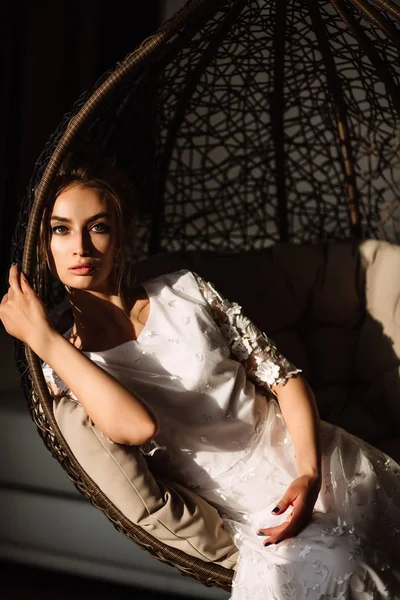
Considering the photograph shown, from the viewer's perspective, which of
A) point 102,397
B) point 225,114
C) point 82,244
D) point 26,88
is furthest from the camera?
point 26,88

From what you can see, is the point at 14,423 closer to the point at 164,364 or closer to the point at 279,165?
the point at 164,364

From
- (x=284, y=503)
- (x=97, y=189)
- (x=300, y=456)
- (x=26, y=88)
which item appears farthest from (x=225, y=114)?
(x=284, y=503)

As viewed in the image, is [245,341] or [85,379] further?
[245,341]

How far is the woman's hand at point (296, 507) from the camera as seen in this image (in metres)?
1.18

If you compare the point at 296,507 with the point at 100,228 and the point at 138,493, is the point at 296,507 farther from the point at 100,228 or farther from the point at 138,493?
the point at 100,228

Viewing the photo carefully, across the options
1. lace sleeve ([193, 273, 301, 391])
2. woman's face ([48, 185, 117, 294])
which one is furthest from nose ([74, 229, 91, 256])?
lace sleeve ([193, 273, 301, 391])

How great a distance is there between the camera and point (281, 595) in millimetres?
1111

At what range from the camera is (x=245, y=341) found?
140 centimetres

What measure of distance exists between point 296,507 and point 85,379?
406 millimetres

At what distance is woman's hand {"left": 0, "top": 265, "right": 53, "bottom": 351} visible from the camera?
1.21 meters

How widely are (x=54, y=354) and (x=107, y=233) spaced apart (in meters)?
0.25

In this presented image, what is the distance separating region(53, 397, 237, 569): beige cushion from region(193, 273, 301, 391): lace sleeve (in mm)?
285

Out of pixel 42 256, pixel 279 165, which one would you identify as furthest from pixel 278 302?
pixel 42 256

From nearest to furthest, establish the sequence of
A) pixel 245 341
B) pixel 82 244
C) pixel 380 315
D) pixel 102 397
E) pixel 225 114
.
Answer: pixel 102 397 < pixel 82 244 < pixel 245 341 < pixel 380 315 < pixel 225 114
